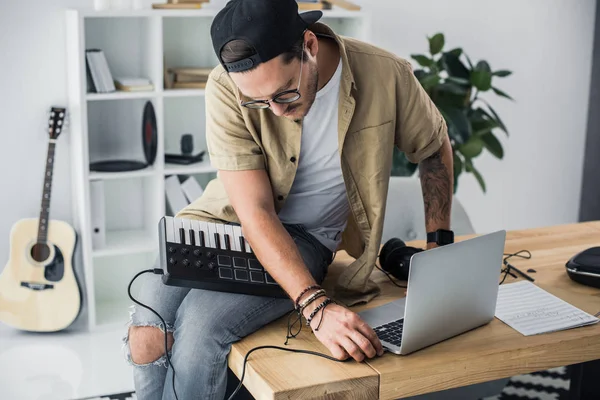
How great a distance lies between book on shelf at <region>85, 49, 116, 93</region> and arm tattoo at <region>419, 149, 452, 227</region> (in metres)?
1.65

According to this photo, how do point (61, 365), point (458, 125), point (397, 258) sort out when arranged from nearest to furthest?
1. point (397, 258)
2. point (61, 365)
3. point (458, 125)

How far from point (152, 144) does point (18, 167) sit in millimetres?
584

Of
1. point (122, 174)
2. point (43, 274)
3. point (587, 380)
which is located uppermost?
point (122, 174)

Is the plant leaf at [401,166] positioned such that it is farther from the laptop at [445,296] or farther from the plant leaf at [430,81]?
the laptop at [445,296]

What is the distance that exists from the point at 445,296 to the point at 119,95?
2093mm

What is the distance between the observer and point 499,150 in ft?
12.1

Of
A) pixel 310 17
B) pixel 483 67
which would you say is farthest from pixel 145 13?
pixel 310 17

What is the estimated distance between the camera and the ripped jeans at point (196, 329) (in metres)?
1.65

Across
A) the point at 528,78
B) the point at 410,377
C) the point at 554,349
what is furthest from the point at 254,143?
the point at 528,78

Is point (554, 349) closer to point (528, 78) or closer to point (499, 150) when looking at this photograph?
Answer: point (499, 150)

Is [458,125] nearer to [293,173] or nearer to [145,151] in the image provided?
[145,151]

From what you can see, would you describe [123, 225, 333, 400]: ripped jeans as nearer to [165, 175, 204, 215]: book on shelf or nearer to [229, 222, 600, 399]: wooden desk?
[229, 222, 600, 399]: wooden desk

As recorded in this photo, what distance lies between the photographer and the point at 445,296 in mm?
1597

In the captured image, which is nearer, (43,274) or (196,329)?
(196,329)
